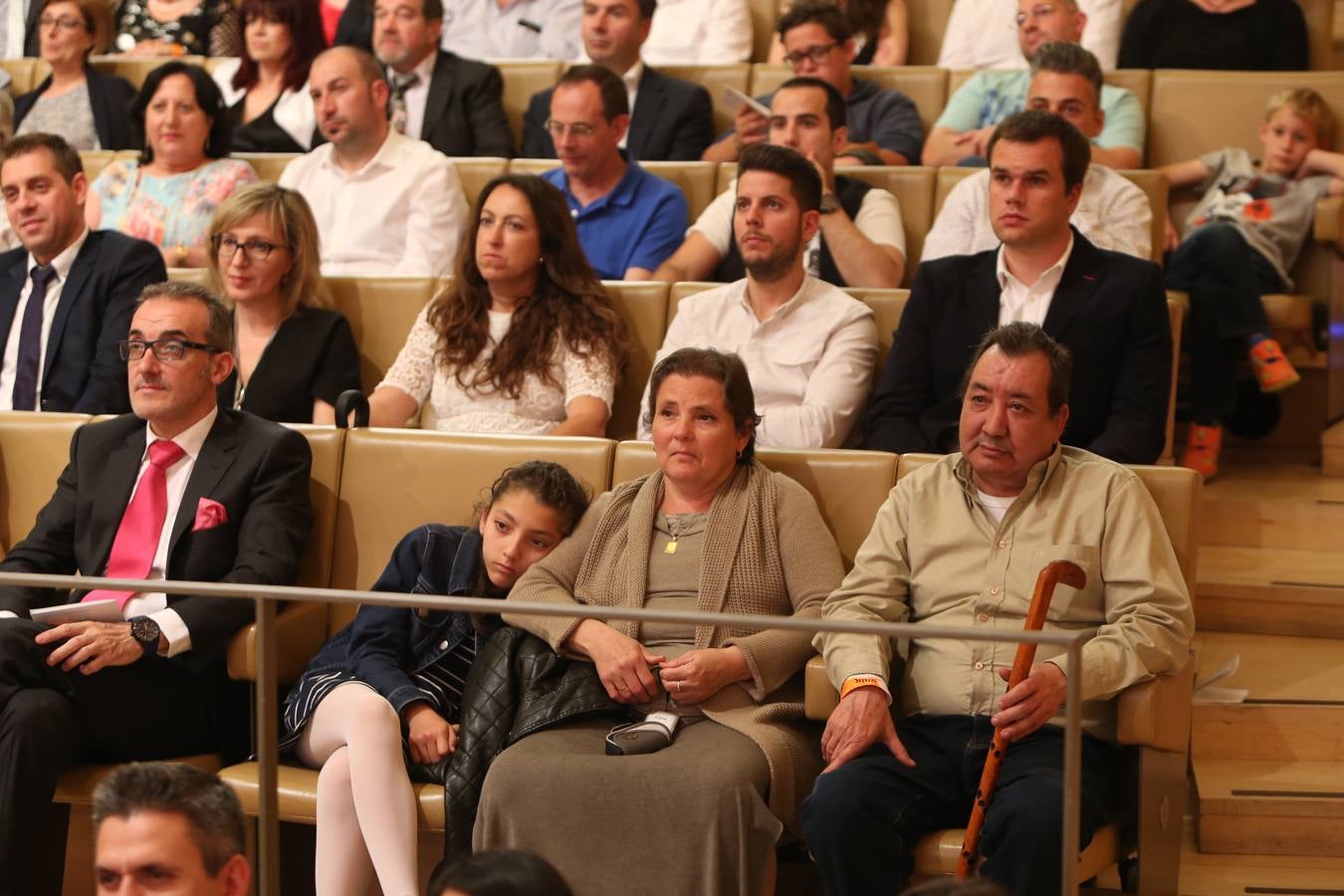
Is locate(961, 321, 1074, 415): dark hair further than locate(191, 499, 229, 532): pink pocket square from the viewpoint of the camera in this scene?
No

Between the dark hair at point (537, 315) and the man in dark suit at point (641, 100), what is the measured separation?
1.20 meters

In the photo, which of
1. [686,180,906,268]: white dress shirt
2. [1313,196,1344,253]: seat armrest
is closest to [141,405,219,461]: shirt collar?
[686,180,906,268]: white dress shirt

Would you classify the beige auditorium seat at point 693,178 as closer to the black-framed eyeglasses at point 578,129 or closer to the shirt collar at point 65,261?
the black-framed eyeglasses at point 578,129

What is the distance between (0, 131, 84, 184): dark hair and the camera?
3576 millimetres

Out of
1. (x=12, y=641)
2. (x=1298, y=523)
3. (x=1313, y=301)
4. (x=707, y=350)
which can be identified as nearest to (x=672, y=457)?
(x=707, y=350)

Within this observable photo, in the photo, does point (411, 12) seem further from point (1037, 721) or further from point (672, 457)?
point (1037, 721)

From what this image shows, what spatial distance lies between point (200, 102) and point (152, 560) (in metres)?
1.71

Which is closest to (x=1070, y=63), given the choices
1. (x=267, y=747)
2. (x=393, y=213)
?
(x=393, y=213)

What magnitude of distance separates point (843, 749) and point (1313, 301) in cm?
226

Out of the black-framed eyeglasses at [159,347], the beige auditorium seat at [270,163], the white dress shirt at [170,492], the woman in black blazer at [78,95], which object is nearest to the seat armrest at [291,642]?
the white dress shirt at [170,492]

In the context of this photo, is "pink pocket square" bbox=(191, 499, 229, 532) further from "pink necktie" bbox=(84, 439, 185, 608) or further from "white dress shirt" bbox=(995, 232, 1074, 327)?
"white dress shirt" bbox=(995, 232, 1074, 327)

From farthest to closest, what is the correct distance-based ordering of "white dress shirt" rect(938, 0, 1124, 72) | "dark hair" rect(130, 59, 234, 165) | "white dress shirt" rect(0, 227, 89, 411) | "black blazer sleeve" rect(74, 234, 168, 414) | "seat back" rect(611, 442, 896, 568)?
"white dress shirt" rect(938, 0, 1124, 72) → "dark hair" rect(130, 59, 234, 165) → "white dress shirt" rect(0, 227, 89, 411) → "black blazer sleeve" rect(74, 234, 168, 414) → "seat back" rect(611, 442, 896, 568)

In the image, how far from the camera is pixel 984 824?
2.18m

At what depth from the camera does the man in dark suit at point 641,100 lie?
4617 millimetres
